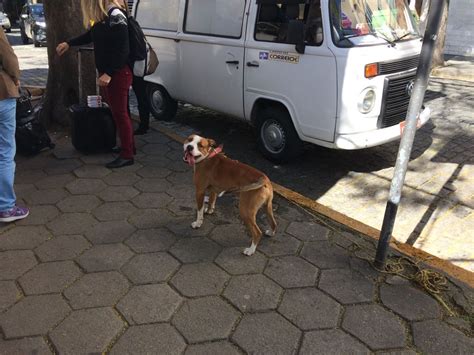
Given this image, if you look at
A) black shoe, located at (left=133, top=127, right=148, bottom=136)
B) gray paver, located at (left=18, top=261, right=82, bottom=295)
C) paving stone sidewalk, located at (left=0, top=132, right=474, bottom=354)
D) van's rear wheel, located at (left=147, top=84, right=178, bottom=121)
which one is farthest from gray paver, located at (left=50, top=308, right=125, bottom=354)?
van's rear wheel, located at (left=147, top=84, right=178, bottom=121)

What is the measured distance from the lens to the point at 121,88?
4512 mm

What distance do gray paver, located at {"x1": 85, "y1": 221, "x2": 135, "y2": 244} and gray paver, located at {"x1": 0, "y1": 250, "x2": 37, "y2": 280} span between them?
47 cm

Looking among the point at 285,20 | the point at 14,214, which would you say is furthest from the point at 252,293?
the point at 285,20

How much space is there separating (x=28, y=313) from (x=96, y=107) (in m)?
2.91

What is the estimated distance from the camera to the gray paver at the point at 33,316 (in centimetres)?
252

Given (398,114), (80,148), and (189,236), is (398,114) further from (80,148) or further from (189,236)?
(80,148)

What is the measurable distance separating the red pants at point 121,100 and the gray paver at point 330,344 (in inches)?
124

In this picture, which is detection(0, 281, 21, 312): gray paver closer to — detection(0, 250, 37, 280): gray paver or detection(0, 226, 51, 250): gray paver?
detection(0, 250, 37, 280): gray paver

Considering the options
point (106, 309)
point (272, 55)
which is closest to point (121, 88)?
point (272, 55)

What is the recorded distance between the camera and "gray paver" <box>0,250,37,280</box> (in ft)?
9.86

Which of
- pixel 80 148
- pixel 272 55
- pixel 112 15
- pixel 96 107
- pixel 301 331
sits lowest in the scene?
pixel 301 331

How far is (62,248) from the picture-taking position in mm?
3330

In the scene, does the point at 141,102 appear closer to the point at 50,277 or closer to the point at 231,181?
the point at 231,181

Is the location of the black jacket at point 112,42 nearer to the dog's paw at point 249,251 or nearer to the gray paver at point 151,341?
the dog's paw at point 249,251
